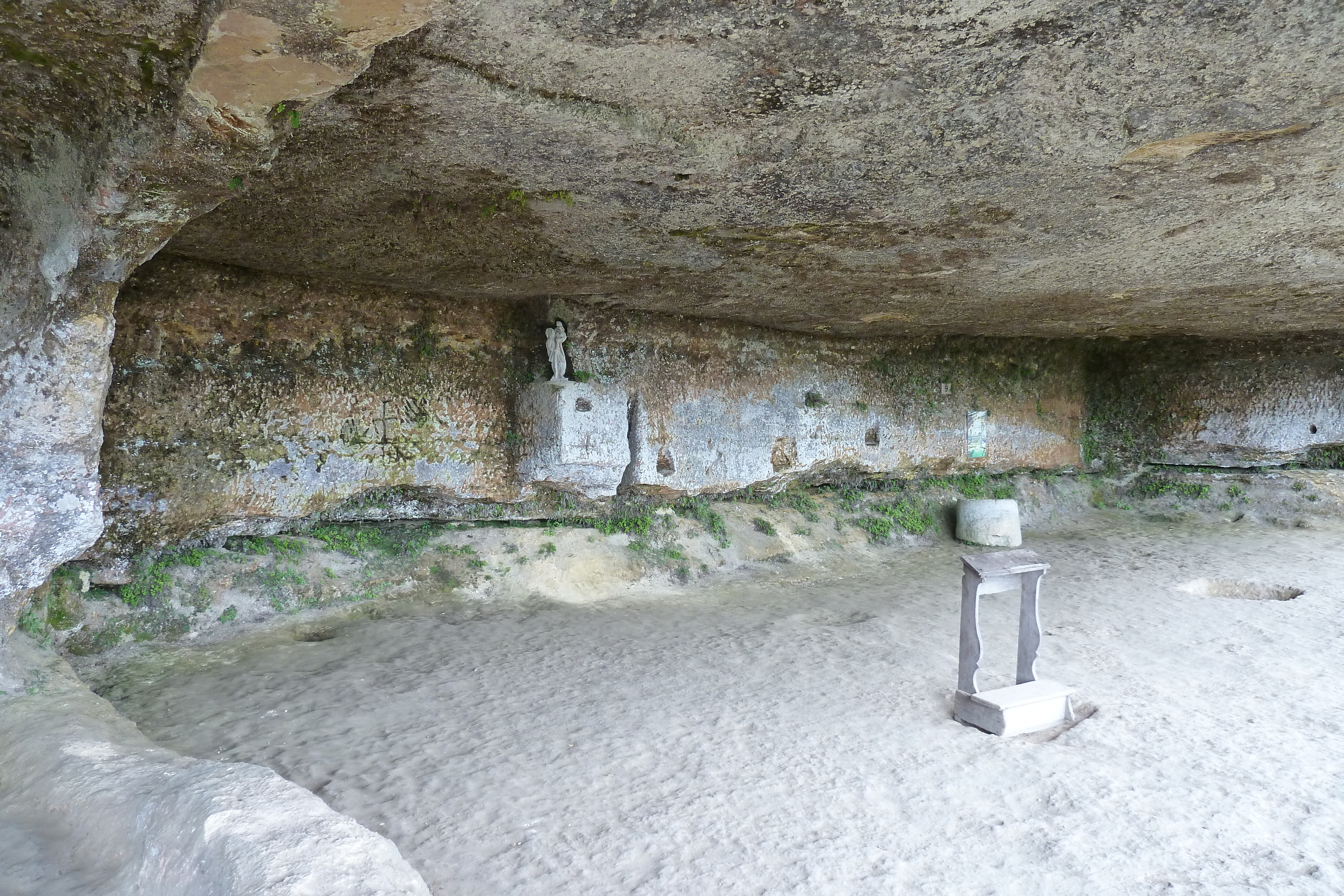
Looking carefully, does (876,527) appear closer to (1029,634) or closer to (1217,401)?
(1029,634)

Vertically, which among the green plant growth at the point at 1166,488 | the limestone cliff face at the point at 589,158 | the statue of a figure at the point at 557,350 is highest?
the limestone cliff face at the point at 589,158

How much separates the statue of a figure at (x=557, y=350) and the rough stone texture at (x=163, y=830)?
3.74 metres

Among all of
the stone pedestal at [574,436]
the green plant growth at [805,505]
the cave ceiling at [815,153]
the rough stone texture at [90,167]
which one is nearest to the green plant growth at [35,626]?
the rough stone texture at [90,167]

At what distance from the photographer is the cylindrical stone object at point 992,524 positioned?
8289 mm

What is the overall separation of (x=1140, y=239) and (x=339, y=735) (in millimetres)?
4758

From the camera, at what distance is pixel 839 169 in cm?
345

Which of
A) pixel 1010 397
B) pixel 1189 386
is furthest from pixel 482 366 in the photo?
pixel 1189 386

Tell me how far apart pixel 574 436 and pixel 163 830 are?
13.9 feet

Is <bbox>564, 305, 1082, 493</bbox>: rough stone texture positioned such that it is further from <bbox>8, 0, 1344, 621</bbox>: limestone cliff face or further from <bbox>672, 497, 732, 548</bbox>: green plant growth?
<bbox>8, 0, 1344, 621</bbox>: limestone cliff face

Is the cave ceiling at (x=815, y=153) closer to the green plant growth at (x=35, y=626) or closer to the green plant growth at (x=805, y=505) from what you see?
the green plant growth at (x=35, y=626)

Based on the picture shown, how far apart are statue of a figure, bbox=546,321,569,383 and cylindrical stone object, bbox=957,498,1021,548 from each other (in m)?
4.66

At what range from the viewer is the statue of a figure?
6.04m

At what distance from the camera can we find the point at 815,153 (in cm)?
327

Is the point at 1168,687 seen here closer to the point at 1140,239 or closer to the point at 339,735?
the point at 1140,239
